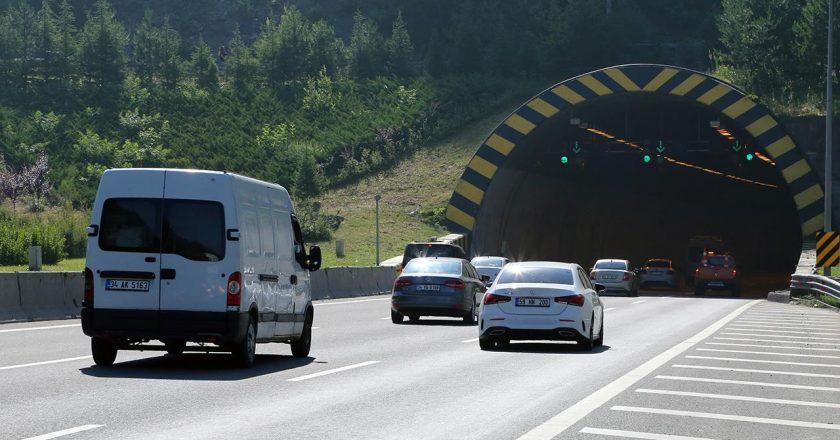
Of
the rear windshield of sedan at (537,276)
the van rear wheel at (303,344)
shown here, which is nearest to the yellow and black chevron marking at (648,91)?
the rear windshield of sedan at (537,276)

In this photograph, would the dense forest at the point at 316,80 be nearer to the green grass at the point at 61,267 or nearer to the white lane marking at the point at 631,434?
the green grass at the point at 61,267

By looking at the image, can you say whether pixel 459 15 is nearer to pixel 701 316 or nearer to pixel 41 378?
pixel 701 316

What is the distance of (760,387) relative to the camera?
15422 millimetres

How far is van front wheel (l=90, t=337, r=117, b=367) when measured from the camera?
16.5 metres

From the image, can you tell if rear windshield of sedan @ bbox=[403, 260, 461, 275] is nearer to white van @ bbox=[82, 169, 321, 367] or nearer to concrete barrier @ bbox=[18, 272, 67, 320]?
concrete barrier @ bbox=[18, 272, 67, 320]

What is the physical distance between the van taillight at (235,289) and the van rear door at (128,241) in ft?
2.69

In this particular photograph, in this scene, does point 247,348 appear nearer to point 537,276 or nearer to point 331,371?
point 331,371

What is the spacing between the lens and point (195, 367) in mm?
16797

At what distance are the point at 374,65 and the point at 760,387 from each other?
91.7 m

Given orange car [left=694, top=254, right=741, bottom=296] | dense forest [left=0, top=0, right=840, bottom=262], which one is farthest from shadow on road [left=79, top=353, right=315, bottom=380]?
dense forest [left=0, top=0, right=840, bottom=262]

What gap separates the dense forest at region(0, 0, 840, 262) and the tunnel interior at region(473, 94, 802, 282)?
6.21 meters

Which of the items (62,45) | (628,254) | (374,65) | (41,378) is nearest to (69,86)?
(62,45)

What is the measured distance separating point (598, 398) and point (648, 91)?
137ft

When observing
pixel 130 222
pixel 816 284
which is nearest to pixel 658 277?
pixel 816 284
